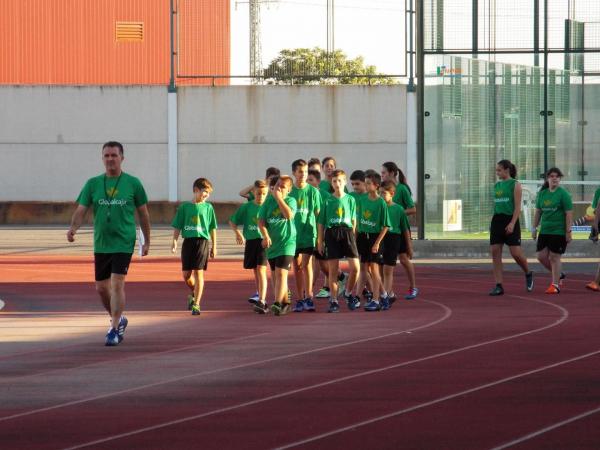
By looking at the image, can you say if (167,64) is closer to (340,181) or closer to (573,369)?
(340,181)

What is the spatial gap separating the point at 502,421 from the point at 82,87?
4010 centimetres

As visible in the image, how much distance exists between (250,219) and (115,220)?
3814mm

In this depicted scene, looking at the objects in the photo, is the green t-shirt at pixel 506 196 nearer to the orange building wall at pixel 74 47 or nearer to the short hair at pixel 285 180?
the short hair at pixel 285 180

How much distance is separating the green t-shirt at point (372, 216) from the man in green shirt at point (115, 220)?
4289 mm

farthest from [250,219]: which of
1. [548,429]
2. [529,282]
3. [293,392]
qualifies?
[548,429]

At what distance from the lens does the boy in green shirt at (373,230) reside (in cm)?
1562

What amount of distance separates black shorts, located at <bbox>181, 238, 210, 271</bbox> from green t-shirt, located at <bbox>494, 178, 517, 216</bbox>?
14.3ft

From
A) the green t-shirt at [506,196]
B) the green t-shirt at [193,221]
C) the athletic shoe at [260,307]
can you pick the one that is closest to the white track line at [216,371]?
the athletic shoe at [260,307]

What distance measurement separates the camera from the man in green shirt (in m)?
12.0

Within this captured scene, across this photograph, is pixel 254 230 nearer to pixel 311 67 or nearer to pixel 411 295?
pixel 411 295

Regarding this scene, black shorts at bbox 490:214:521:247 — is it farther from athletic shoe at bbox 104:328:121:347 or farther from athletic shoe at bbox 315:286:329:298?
athletic shoe at bbox 104:328:121:347

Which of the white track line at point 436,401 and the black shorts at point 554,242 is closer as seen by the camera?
the white track line at point 436,401

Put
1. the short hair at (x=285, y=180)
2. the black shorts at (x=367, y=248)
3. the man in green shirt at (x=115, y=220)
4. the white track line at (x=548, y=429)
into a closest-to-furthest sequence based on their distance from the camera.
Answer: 1. the white track line at (x=548, y=429)
2. the man in green shirt at (x=115, y=220)
3. the short hair at (x=285, y=180)
4. the black shorts at (x=367, y=248)

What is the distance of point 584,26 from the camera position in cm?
2742
